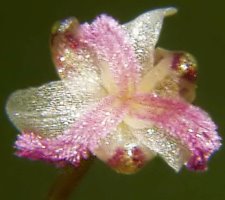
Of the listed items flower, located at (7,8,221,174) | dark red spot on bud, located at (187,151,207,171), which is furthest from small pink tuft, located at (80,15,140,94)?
dark red spot on bud, located at (187,151,207,171)

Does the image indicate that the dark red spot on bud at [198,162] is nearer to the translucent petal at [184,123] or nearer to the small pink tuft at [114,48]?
the translucent petal at [184,123]

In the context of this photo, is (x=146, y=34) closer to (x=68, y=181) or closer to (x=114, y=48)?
(x=114, y=48)

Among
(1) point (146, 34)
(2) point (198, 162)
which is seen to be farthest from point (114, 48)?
(2) point (198, 162)

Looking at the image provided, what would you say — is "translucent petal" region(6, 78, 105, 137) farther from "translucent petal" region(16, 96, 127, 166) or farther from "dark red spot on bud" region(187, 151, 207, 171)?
"dark red spot on bud" region(187, 151, 207, 171)

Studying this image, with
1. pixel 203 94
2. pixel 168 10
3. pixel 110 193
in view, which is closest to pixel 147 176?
pixel 110 193

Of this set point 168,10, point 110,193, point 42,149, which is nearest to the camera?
point 42,149

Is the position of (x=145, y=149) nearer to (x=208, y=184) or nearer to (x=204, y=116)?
(x=204, y=116)
